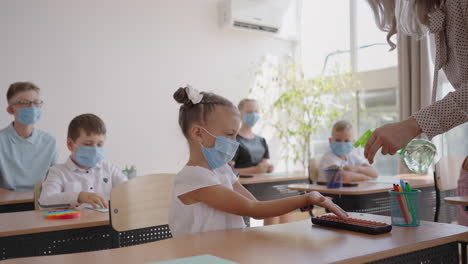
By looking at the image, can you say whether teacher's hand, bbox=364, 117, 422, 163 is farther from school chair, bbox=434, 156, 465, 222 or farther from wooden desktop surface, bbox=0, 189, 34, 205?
wooden desktop surface, bbox=0, 189, 34, 205

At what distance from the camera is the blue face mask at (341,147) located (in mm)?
4227

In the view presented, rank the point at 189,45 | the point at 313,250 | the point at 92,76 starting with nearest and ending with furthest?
1. the point at 313,250
2. the point at 92,76
3. the point at 189,45

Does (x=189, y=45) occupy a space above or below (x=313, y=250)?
above

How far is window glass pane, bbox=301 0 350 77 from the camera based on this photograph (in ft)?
21.6

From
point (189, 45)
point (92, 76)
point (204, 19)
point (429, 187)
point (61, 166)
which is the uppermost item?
point (204, 19)

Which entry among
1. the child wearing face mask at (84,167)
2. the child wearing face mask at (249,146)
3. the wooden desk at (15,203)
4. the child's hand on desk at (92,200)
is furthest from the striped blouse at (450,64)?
the child wearing face mask at (249,146)

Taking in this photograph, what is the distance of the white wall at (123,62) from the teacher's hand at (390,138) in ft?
14.4

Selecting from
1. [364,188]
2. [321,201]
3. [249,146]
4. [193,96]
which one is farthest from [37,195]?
[249,146]

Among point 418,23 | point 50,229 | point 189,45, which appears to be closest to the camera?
point 418,23

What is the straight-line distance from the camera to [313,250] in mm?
1189

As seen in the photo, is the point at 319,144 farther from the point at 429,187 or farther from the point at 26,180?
→ the point at 26,180

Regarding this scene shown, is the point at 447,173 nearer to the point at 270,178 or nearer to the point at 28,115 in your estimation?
the point at 270,178

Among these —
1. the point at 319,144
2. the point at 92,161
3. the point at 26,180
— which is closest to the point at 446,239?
the point at 92,161

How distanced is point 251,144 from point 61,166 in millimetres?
2472
